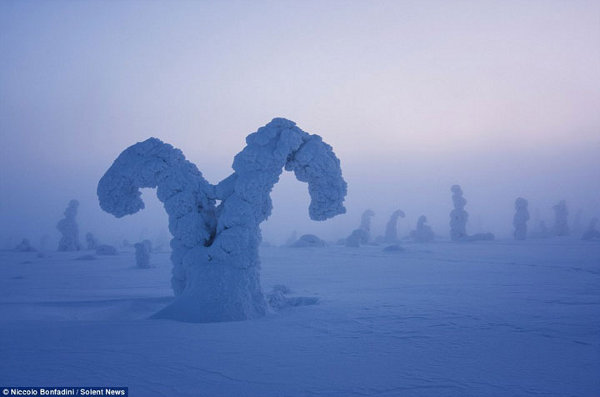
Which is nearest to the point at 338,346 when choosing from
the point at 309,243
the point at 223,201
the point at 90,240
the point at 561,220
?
the point at 223,201

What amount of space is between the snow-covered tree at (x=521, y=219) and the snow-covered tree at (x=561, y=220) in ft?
21.5

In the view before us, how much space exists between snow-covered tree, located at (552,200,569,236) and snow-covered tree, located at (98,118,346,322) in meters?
41.2

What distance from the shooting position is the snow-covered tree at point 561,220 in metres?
39.9

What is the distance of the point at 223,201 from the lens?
890 centimetres

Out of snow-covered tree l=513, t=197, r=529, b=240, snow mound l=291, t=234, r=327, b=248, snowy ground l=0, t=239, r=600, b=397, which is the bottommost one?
snow mound l=291, t=234, r=327, b=248

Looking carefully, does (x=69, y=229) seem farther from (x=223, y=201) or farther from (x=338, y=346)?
(x=338, y=346)

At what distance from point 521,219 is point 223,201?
36.1 meters

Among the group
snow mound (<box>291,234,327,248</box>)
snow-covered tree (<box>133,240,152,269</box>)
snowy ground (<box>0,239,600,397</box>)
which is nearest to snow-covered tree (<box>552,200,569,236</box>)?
snow mound (<box>291,234,327,248</box>)

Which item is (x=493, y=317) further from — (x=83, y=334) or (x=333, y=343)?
(x=83, y=334)

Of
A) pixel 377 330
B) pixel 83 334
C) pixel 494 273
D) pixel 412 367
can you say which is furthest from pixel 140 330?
pixel 494 273

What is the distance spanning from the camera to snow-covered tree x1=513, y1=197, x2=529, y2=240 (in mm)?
36188

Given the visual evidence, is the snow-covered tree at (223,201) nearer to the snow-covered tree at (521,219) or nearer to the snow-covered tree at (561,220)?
the snow-covered tree at (521,219)

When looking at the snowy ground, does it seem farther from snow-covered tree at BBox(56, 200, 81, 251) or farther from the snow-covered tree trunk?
the snow-covered tree trunk

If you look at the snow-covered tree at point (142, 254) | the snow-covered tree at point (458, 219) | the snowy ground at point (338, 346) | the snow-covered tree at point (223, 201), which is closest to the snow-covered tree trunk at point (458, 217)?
the snow-covered tree at point (458, 219)
